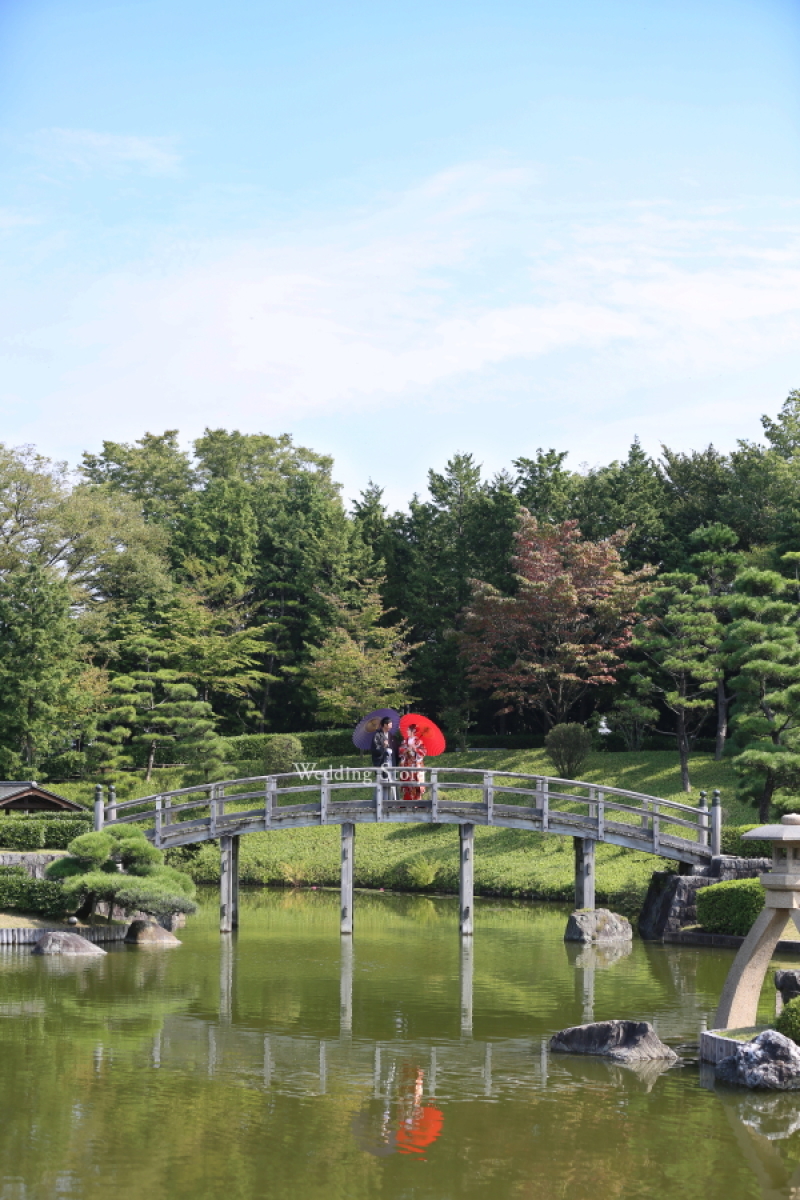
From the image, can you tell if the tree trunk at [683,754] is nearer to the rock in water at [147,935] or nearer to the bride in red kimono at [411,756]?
the bride in red kimono at [411,756]

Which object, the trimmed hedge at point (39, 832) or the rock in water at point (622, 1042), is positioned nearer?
the rock in water at point (622, 1042)

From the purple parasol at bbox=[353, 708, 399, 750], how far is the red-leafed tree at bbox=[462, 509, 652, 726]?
806cm

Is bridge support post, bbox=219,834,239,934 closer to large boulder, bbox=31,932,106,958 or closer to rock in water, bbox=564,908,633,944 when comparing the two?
large boulder, bbox=31,932,106,958

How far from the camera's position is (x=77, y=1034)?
14.8m

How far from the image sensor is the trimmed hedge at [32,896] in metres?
23.1

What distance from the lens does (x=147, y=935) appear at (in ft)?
75.7

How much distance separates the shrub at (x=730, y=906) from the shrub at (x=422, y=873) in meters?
8.86

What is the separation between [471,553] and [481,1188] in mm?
35437

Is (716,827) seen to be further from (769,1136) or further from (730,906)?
(769,1136)

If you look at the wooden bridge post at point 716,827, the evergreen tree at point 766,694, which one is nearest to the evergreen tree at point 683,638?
the evergreen tree at point 766,694

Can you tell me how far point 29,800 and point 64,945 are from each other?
25.2 ft

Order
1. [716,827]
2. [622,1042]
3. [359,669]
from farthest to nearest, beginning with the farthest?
[359,669] < [716,827] < [622,1042]

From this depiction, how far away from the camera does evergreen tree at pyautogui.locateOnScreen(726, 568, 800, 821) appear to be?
1024 inches

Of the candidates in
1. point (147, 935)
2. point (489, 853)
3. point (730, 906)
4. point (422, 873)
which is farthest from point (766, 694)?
point (147, 935)
